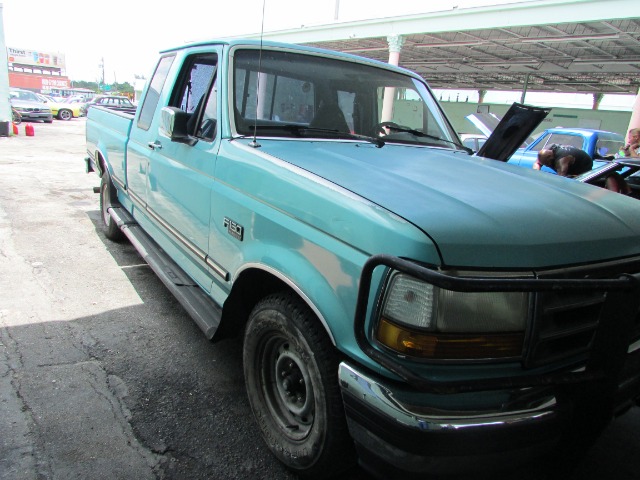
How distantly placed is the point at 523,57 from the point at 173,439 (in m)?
23.5

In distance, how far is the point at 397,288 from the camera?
155 cm

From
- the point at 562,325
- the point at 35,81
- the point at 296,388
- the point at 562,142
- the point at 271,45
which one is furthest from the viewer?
the point at 35,81

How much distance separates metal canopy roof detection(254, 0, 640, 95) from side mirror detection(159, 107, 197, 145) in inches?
513

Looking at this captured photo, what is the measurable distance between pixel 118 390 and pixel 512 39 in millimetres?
18403

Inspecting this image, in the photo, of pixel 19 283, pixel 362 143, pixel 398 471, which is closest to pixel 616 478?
pixel 398 471

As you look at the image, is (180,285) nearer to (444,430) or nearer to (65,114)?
(444,430)

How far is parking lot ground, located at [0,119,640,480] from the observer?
2211mm

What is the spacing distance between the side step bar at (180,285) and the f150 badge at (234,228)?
490 millimetres

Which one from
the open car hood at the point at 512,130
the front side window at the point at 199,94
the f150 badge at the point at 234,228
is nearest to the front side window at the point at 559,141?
the open car hood at the point at 512,130

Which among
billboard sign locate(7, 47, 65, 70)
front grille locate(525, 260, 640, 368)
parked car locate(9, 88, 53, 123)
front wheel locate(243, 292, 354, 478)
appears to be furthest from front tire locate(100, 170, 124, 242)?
billboard sign locate(7, 47, 65, 70)

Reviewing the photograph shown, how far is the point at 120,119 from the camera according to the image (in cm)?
464

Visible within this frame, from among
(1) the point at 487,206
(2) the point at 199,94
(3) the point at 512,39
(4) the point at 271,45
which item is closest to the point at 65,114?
(3) the point at 512,39

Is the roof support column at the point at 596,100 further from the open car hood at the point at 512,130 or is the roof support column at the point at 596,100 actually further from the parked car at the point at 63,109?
the open car hood at the point at 512,130

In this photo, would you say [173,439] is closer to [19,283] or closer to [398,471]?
[398,471]
